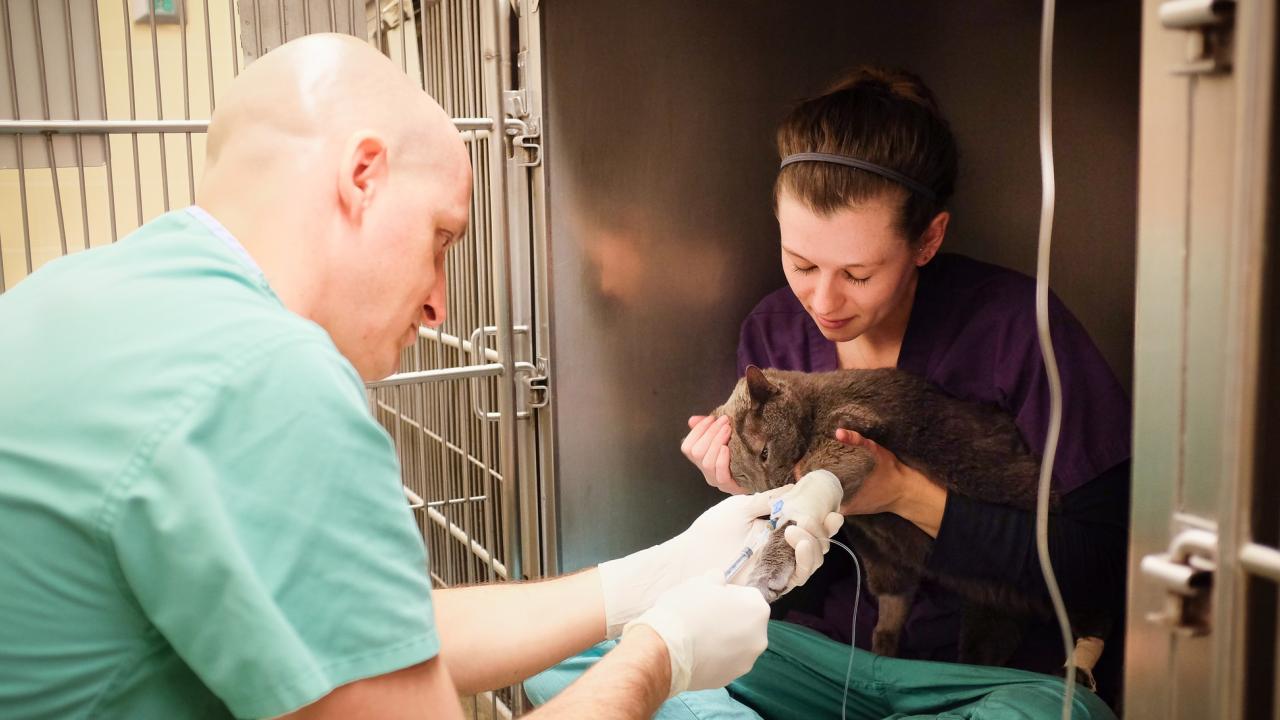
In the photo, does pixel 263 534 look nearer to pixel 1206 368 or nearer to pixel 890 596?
pixel 1206 368

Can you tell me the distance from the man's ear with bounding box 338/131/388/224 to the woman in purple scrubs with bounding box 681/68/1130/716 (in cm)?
67

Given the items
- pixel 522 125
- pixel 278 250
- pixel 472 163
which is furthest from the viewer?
pixel 472 163

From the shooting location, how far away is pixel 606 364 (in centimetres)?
173

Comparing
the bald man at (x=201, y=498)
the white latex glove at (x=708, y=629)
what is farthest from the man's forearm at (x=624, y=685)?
the bald man at (x=201, y=498)

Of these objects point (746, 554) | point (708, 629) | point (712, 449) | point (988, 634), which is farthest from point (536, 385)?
point (988, 634)

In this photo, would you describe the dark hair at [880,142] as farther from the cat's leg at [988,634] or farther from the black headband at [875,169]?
the cat's leg at [988,634]

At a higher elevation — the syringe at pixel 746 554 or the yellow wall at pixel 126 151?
the yellow wall at pixel 126 151

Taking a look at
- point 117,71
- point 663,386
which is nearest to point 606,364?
point 663,386

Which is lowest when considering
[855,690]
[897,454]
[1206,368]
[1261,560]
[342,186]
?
[855,690]

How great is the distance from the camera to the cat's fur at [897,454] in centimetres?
131

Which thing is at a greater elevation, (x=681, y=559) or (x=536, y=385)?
(x=536, y=385)

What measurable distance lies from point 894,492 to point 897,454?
0.18 feet

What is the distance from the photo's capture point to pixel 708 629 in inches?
46.1

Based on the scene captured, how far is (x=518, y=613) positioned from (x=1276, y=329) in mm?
966
